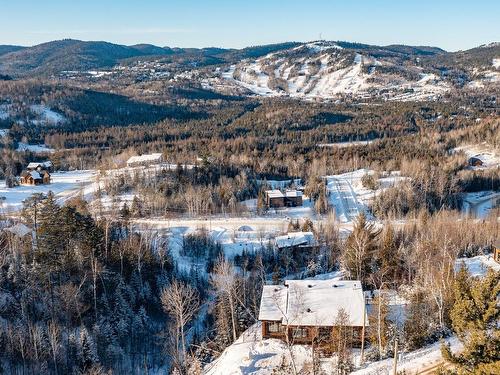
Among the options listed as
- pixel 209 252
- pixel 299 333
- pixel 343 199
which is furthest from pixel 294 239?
pixel 343 199

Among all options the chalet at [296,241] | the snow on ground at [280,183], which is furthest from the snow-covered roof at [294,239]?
the snow on ground at [280,183]

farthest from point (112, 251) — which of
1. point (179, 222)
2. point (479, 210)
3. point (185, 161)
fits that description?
point (479, 210)

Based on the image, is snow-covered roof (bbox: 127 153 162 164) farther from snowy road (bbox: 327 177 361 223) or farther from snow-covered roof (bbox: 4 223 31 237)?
snow-covered roof (bbox: 4 223 31 237)

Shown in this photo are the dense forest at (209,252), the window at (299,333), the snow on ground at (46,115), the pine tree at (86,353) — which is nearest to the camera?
the dense forest at (209,252)

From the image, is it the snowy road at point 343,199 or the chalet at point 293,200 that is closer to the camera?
the snowy road at point 343,199

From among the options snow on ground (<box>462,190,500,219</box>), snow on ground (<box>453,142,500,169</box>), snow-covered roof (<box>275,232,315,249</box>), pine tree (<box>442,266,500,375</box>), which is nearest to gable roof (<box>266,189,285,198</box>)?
snow-covered roof (<box>275,232,315,249</box>)

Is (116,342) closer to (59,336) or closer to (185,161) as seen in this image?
(59,336)

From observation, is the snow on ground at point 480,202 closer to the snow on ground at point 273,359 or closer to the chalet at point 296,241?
the chalet at point 296,241

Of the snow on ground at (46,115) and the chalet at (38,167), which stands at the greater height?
the snow on ground at (46,115)
